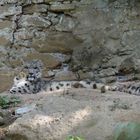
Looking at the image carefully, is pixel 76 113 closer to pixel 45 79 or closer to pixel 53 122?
pixel 53 122

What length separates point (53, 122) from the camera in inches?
120

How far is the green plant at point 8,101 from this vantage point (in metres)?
3.76

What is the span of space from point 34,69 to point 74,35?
0.68 metres

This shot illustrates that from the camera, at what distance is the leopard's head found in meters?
5.52

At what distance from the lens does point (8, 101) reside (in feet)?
12.6

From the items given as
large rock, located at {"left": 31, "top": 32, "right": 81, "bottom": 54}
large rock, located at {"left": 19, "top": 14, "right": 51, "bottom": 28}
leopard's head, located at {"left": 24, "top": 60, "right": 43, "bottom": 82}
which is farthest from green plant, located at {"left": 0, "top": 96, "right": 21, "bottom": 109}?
large rock, located at {"left": 19, "top": 14, "right": 51, "bottom": 28}

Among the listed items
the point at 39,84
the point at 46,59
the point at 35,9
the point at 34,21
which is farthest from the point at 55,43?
the point at 39,84

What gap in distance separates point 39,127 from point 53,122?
0.11 meters

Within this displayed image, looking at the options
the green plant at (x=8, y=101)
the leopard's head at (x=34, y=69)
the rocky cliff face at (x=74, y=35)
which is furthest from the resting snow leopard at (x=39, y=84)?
the green plant at (x=8, y=101)

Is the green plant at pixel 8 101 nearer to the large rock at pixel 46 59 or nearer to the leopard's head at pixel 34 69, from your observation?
the leopard's head at pixel 34 69

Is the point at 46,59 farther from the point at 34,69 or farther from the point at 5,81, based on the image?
the point at 5,81

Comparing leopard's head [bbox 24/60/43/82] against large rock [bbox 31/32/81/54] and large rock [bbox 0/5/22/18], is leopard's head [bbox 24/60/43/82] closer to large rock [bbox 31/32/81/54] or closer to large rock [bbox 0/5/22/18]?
large rock [bbox 31/32/81/54]

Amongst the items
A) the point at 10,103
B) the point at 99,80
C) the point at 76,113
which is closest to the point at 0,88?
the point at 99,80

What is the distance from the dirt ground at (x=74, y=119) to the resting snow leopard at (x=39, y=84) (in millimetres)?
1208
